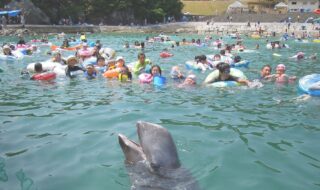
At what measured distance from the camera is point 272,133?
7684 mm

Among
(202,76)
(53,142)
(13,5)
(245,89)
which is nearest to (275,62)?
(202,76)

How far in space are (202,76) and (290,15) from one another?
6808cm

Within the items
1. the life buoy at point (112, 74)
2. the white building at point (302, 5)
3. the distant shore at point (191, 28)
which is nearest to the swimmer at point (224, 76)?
the life buoy at point (112, 74)

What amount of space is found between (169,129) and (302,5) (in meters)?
96.3

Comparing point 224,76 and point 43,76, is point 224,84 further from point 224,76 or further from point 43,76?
point 43,76

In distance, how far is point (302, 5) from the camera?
94750mm

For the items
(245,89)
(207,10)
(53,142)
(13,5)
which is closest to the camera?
(53,142)

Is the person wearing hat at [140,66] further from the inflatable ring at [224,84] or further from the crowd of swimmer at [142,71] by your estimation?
the inflatable ring at [224,84]

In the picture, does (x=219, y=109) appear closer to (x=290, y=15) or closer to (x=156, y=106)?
(x=156, y=106)

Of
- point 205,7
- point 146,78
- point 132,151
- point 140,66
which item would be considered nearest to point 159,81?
point 146,78

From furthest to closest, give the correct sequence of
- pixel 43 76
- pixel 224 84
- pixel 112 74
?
pixel 112 74, pixel 43 76, pixel 224 84

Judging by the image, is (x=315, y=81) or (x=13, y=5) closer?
(x=315, y=81)

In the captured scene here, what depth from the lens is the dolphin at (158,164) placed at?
4.64 m

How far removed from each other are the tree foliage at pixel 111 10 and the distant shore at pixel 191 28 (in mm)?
8099
